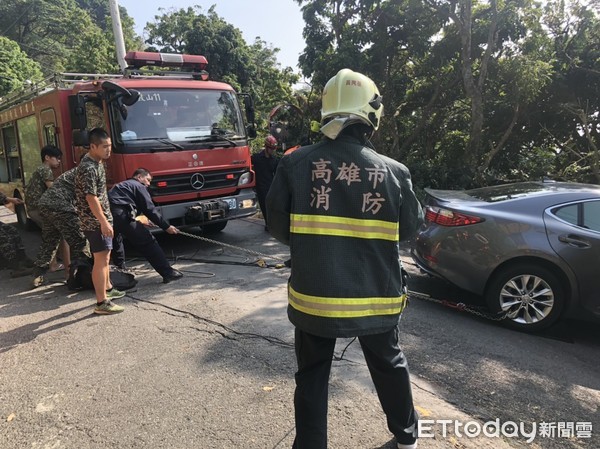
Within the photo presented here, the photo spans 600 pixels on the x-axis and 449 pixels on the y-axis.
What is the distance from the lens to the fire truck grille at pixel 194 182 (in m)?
6.02

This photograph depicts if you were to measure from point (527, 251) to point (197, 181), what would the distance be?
4391 mm

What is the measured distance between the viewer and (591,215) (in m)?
3.83

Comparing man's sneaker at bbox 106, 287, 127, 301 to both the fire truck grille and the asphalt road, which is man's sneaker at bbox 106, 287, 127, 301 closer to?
the asphalt road

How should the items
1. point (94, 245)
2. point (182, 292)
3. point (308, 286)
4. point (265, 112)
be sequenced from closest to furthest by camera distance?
1. point (308, 286)
2. point (94, 245)
3. point (182, 292)
4. point (265, 112)

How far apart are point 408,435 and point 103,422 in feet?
5.71

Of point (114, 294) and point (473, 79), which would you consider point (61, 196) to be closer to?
point (114, 294)

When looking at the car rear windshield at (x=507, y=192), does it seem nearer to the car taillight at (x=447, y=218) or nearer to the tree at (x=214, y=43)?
the car taillight at (x=447, y=218)

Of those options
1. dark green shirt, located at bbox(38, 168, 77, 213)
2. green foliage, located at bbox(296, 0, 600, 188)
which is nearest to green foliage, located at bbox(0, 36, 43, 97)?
green foliage, located at bbox(296, 0, 600, 188)

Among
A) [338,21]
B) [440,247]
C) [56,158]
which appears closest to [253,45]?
[338,21]

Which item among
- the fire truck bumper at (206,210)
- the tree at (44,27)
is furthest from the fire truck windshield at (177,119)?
the tree at (44,27)

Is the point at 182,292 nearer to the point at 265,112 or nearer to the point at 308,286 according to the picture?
the point at 308,286

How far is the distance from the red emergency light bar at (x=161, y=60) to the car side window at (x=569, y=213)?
6.00 metres

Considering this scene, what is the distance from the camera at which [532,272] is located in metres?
3.91

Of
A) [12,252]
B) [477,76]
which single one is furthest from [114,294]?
[477,76]
